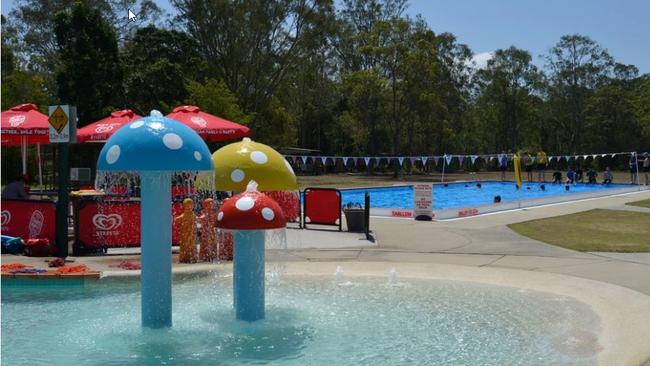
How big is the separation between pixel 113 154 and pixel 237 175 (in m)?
2.58

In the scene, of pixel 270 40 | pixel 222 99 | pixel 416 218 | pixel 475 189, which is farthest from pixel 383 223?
pixel 270 40

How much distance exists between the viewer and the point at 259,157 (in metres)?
9.53

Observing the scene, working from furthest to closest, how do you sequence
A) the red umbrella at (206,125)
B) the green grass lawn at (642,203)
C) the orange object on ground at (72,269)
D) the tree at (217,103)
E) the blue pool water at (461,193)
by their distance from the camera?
1. the tree at (217,103)
2. the blue pool water at (461,193)
3. the green grass lawn at (642,203)
4. the red umbrella at (206,125)
5. the orange object on ground at (72,269)

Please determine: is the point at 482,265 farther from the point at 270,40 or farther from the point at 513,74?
the point at 513,74

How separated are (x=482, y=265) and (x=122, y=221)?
282 inches

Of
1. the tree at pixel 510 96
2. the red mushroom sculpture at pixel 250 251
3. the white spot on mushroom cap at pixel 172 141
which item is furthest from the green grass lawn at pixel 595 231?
the tree at pixel 510 96

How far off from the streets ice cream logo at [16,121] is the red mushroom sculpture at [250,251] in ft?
29.8

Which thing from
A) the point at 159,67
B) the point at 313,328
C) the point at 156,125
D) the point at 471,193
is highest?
the point at 159,67

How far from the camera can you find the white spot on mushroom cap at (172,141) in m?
6.90

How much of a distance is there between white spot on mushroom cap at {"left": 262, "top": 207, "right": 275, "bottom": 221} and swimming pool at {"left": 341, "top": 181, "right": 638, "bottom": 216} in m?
20.2

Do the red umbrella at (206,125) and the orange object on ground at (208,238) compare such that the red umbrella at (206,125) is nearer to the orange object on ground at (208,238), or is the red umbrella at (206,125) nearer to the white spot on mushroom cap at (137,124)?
the orange object on ground at (208,238)

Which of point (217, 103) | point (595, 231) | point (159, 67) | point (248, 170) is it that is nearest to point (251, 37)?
point (159, 67)

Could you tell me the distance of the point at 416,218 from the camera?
19.5 meters

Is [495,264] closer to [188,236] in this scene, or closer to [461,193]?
[188,236]
